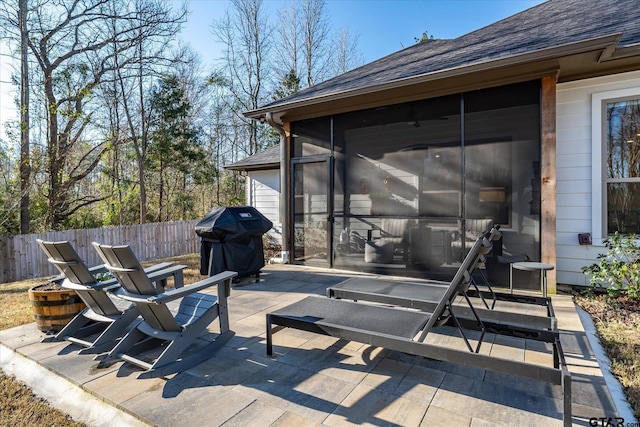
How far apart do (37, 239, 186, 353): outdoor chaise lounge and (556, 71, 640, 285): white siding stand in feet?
17.7

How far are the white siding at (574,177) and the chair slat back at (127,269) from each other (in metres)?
5.42

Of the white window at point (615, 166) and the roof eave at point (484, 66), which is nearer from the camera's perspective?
the roof eave at point (484, 66)

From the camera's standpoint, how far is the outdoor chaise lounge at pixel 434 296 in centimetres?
255

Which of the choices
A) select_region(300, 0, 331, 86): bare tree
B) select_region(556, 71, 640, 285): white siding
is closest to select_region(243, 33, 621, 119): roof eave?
select_region(556, 71, 640, 285): white siding

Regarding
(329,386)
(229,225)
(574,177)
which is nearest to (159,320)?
(329,386)

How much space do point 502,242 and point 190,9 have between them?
12603 millimetres

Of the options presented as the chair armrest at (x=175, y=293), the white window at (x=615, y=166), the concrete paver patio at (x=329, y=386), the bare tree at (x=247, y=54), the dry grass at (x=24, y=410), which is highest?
the bare tree at (x=247, y=54)

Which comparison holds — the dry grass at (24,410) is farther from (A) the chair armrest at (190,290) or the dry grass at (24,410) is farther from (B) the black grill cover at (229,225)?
(B) the black grill cover at (229,225)

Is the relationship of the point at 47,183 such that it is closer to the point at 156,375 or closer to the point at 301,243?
the point at 301,243

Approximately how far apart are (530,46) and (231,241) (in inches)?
196

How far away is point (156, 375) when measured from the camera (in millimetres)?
2383

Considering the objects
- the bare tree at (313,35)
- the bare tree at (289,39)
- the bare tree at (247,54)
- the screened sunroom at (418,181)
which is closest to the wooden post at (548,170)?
the screened sunroom at (418,181)

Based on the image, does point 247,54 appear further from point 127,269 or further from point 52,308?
point 127,269

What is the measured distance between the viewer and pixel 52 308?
3.24 meters
